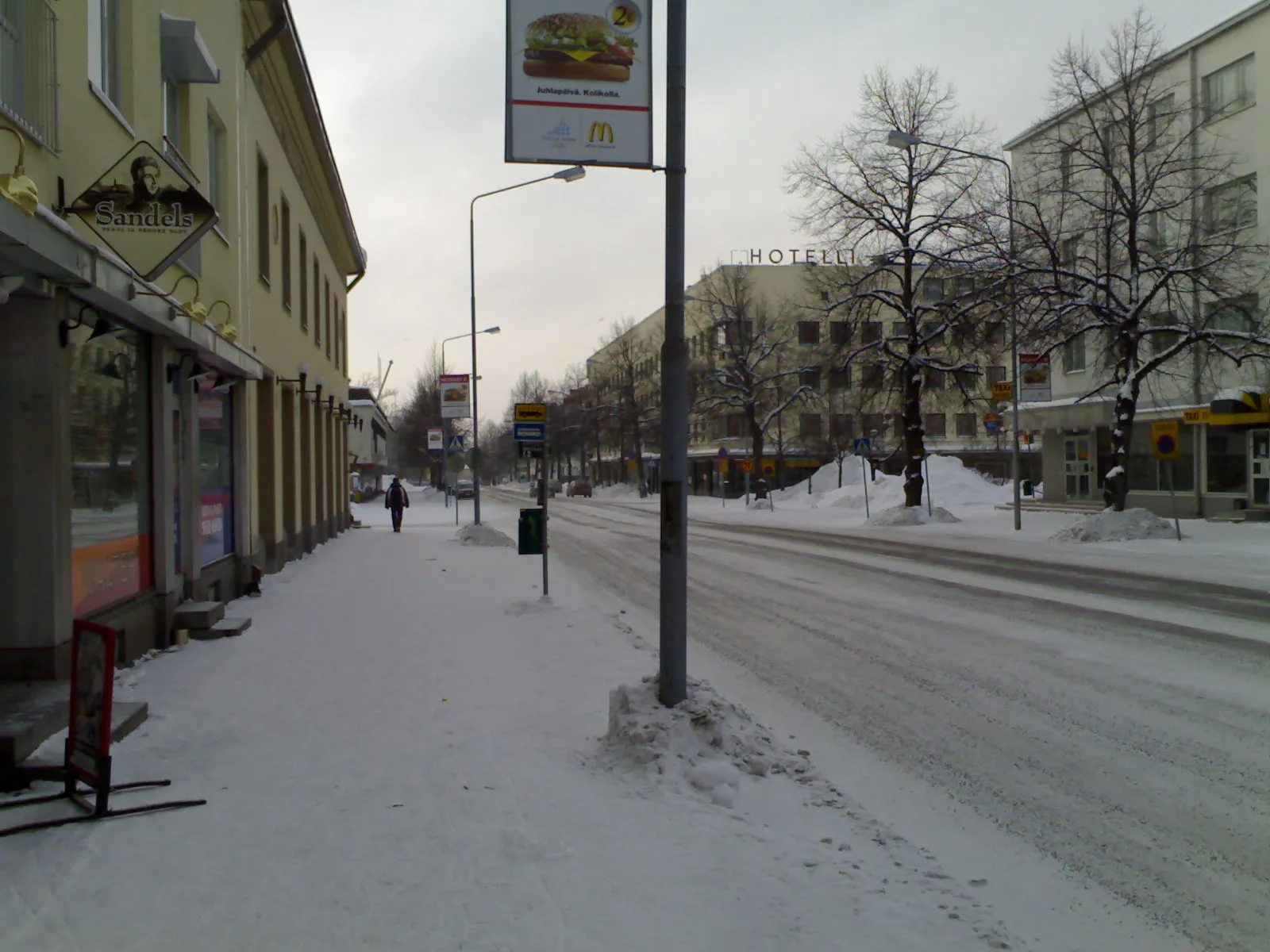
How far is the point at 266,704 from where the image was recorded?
7.18 meters

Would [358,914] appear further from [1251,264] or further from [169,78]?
[1251,264]

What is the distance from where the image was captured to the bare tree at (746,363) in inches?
1853

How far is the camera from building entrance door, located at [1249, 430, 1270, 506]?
87.9 ft

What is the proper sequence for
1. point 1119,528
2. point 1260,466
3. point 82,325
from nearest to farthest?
point 82,325 < point 1119,528 < point 1260,466

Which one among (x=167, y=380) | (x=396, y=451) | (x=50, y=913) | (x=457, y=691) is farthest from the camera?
(x=396, y=451)

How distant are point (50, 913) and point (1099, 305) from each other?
23.6 m

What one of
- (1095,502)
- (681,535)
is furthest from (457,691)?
(1095,502)

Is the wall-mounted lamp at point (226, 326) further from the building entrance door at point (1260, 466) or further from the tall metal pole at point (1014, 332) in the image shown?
the building entrance door at point (1260, 466)

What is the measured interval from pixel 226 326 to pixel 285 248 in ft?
27.8

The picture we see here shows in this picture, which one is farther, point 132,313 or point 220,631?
point 220,631

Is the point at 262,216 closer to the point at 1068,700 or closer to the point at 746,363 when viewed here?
the point at 1068,700

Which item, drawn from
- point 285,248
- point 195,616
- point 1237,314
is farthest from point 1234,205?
point 195,616

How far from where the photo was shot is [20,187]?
5414 millimetres

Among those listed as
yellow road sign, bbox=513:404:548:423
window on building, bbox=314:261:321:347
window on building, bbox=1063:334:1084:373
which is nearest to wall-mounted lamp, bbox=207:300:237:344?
yellow road sign, bbox=513:404:548:423
